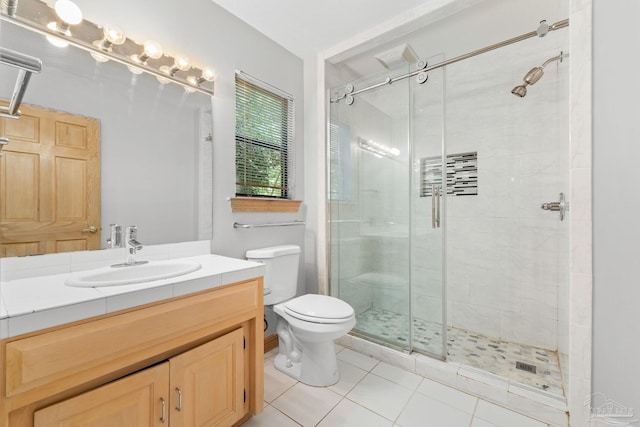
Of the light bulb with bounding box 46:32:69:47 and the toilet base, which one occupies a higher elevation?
the light bulb with bounding box 46:32:69:47

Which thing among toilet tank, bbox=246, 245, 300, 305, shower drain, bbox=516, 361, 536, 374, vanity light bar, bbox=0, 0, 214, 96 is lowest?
shower drain, bbox=516, 361, 536, 374

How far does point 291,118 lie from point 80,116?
4.69 ft

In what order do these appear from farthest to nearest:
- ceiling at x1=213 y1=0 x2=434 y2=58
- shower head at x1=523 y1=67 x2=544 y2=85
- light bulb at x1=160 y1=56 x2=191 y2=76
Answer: ceiling at x1=213 y1=0 x2=434 y2=58, shower head at x1=523 y1=67 x2=544 y2=85, light bulb at x1=160 y1=56 x2=191 y2=76

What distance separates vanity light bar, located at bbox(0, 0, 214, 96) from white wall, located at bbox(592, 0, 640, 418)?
2066 mm

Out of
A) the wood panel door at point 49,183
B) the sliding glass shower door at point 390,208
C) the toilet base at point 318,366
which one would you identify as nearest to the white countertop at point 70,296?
the wood panel door at point 49,183

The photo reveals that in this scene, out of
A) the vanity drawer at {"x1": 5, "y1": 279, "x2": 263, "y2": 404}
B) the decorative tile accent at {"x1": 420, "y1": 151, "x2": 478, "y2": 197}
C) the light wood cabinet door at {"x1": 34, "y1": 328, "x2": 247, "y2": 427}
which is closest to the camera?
the vanity drawer at {"x1": 5, "y1": 279, "x2": 263, "y2": 404}

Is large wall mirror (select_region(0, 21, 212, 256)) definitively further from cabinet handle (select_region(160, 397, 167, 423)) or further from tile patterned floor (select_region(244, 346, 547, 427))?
tile patterned floor (select_region(244, 346, 547, 427))

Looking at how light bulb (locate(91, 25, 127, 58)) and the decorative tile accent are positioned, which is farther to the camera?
the decorative tile accent

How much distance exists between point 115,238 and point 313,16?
188 centimetres

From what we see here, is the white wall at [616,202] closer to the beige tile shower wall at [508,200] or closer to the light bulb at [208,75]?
the beige tile shower wall at [508,200]

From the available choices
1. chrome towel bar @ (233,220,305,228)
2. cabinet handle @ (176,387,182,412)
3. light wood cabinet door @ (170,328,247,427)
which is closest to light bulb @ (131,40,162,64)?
chrome towel bar @ (233,220,305,228)

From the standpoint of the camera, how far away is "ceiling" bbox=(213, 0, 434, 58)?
1.79 m

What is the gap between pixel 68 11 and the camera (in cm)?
120

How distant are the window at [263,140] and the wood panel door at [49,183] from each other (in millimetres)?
831
